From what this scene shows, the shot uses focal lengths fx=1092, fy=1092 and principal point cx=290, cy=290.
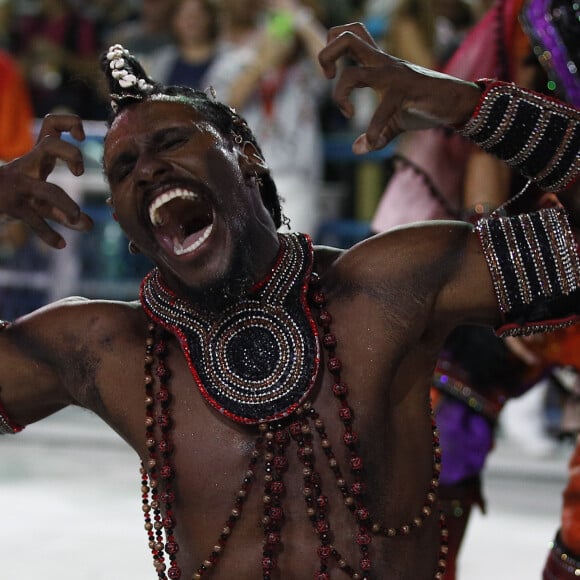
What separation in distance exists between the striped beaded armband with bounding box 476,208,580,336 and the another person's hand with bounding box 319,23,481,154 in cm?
20

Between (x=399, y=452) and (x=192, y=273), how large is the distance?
0.45 metres

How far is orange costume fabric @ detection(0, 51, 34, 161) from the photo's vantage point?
596cm

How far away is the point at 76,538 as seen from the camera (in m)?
3.70

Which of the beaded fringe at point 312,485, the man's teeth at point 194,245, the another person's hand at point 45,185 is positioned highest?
the another person's hand at point 45,185

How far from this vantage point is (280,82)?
5195 mm

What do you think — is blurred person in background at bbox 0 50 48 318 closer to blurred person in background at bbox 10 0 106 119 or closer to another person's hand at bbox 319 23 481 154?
blurred person in background at bbox 10 0 106 119

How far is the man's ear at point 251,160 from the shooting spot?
1.81 metres

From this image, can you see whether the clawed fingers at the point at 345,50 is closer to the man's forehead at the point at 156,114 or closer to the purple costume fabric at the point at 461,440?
the man's forehead at the point at 156,114

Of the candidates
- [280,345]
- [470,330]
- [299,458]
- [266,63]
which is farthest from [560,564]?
[266,63]

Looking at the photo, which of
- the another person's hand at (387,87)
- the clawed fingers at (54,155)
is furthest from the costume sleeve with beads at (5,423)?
the another person's hand at (387,87)

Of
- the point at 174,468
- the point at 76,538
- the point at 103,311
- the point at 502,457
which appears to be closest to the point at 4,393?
the point at 103,311

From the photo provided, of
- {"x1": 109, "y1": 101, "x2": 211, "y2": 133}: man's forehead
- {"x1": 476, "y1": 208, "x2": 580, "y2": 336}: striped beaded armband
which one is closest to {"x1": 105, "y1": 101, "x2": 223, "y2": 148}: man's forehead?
{"x1": 109, "y1": 101, "x2": 211, "y2": 133}: man's forehead

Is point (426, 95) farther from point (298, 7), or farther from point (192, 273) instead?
point (298, 7)

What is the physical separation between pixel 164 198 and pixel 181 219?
3.7 inches
